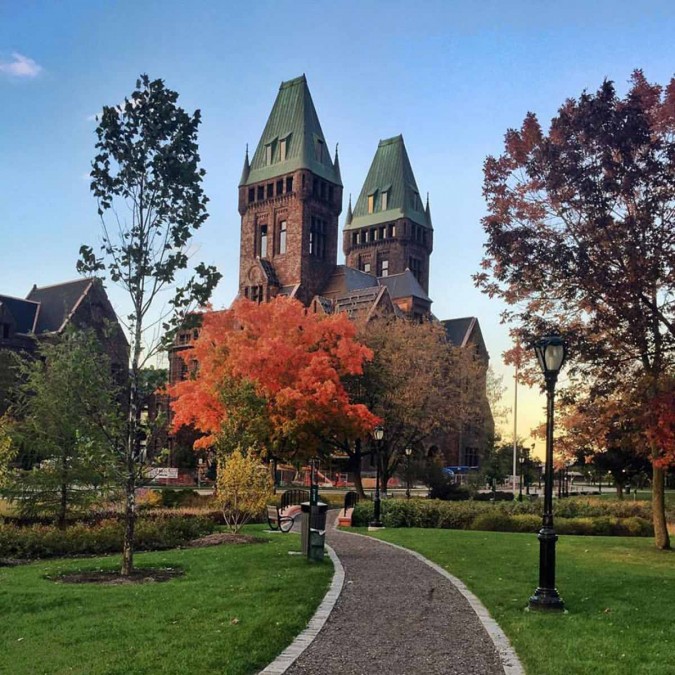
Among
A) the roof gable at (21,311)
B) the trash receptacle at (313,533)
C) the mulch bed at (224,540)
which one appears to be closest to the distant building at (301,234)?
the roof gable at (21,311)

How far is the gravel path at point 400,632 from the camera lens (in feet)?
23.6

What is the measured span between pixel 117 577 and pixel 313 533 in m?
3.83

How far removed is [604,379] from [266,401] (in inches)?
615

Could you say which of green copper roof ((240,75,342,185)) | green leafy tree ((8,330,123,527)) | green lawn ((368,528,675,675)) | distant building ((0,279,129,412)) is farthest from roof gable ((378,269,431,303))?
green lawn ((368,528,675,675))

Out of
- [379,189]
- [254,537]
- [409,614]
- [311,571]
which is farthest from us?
[379,189]

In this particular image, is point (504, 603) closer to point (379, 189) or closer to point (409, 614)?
point (409, 614)

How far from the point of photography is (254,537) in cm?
1845

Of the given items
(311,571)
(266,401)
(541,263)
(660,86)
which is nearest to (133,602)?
(311,571)

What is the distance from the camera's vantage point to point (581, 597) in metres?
10.8

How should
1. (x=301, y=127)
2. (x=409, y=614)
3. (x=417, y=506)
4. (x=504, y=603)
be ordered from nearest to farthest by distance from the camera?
(x=409, y=614) → (x=504, y=603) → (x=417, y=506) → (x=301, y=127)

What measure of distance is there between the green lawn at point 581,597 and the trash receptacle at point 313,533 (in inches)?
99.9

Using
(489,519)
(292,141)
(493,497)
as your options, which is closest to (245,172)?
(292,141)

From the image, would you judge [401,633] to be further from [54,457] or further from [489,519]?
[489,519]

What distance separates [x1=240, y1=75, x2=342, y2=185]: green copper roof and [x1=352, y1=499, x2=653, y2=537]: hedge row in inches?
2026
